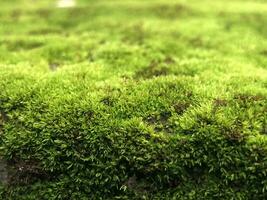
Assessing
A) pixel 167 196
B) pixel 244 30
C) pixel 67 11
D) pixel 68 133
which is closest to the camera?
pixel 167 196

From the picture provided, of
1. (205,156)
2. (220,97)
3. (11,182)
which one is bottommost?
(11,182)

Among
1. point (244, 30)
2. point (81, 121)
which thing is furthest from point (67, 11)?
point (81, 121)

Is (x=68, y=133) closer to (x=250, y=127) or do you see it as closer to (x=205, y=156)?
(x=205, y=156)

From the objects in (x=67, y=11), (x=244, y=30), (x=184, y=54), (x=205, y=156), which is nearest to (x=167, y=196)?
(x=205, y=156)

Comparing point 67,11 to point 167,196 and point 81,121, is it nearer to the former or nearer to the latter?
point 81,121

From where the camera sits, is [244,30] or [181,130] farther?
[244,30]

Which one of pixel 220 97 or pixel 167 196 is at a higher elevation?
pixel 220 97

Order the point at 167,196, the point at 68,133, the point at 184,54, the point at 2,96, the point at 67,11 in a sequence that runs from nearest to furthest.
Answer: the point at 167,196 < the point at 68,133 < the point at 2,96 < the point at 184,54 < the point at 67,11
